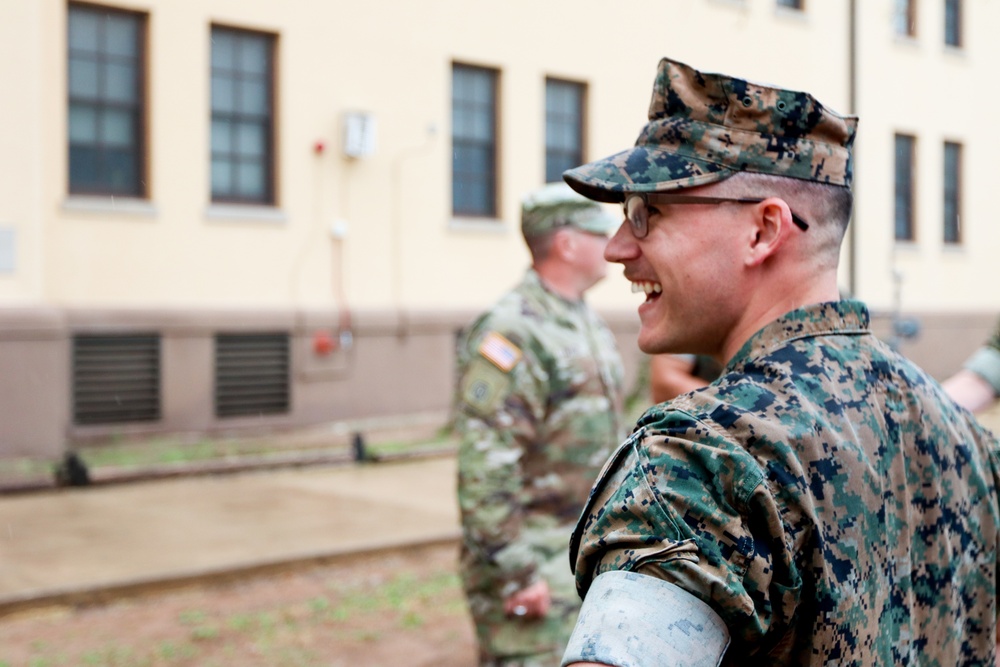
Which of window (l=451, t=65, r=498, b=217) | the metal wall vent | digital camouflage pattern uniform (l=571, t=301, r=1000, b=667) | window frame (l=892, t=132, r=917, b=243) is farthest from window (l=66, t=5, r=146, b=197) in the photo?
window frame (l=892, t=132, r=917, b=243)

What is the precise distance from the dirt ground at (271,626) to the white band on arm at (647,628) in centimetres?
451

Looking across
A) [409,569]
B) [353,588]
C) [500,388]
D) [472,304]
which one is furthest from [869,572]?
[472,304]

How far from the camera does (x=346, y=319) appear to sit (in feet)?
44.0

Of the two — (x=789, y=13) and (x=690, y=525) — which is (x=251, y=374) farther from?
(x=690, y=525)

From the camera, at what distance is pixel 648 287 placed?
1718mm

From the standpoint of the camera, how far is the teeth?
1.70 m

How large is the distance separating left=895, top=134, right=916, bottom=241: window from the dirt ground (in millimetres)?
15663

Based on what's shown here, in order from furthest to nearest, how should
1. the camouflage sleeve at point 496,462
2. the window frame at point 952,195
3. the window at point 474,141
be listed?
the window frame at point 952,195, the window at point 474,141, the camouflage sleeve at point 496,462

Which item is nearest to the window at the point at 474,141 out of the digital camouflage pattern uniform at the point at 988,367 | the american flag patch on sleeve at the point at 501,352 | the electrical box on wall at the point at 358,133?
the electrical box on wall at the point at 358,133

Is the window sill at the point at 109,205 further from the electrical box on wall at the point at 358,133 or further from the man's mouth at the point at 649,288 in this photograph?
the man's mouth at the point at 649,288

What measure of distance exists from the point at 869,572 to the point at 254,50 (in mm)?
12536

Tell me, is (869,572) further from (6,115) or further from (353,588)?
(6,115)

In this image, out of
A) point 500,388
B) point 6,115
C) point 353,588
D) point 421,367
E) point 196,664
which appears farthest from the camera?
point 421,367

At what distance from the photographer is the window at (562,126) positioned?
15.5m
